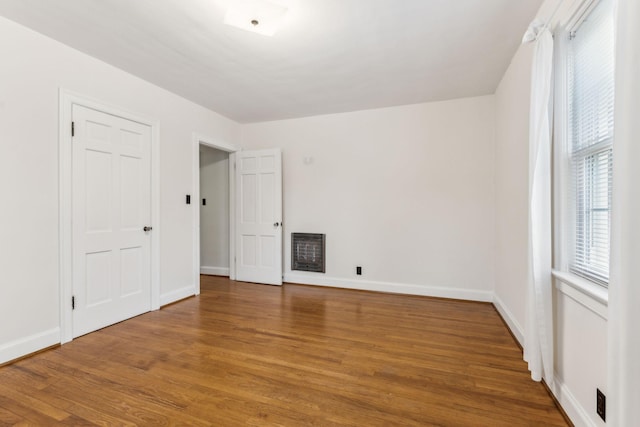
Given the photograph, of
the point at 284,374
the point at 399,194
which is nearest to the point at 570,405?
the point at 284,374

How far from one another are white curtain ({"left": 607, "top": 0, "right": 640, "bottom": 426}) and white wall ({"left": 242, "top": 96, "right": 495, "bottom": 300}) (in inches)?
118

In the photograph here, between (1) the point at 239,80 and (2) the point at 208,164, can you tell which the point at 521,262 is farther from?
(2) the point at 208,164

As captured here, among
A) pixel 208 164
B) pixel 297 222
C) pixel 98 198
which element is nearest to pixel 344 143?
pixel 297 222

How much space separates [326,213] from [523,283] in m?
2.67

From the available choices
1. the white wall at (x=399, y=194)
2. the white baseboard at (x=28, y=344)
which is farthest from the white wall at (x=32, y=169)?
the white wall at (x=399, y=194)

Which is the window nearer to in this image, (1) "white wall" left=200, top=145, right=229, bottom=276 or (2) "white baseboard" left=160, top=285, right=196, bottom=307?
(2) "white baseboard" left=160, top=285, right=196, bottom=307

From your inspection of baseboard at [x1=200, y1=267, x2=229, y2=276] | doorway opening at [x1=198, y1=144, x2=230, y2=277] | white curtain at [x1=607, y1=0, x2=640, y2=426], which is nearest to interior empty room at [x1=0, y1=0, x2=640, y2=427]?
white curtain at [x1=607, y1=0, x2=640, y2=426]

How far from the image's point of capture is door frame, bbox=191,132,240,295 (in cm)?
404

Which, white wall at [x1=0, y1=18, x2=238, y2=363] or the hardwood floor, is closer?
the hardwood floor

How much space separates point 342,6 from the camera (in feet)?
6.89

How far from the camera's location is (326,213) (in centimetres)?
457

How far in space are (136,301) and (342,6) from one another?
11.3 feet

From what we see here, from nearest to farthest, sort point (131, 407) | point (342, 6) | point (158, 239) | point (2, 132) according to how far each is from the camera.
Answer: point (131, 407) < point (342, 6) < point (2, 132) < point (158, 239)

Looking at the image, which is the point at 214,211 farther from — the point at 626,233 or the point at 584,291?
the point at 626,233
